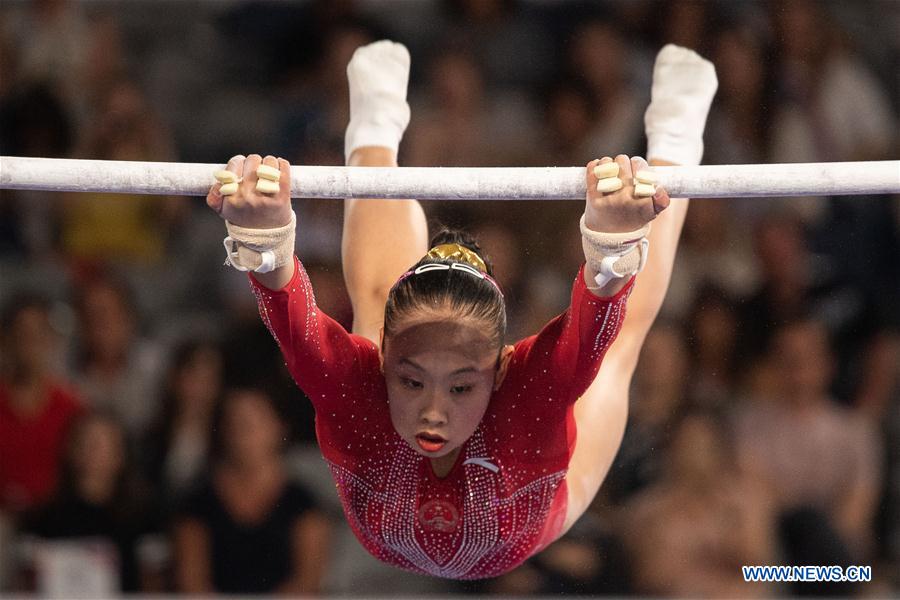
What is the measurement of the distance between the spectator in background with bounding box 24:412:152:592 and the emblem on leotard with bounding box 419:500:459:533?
6.18 feet

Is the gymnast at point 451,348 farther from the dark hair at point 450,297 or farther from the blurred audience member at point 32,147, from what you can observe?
the blurred audience member at point 32,147

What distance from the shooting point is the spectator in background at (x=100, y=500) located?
13.2 ft

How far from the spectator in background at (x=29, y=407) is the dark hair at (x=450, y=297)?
2339 mm

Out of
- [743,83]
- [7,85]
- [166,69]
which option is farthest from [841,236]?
[7,85]

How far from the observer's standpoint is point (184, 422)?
412 centimetres

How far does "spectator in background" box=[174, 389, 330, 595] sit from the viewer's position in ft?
13.0

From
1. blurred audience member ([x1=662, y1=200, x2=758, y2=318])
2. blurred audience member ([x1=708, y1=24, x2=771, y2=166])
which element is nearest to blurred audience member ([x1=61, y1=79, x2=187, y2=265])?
blurred audience member ([x1=662, y1=200, x2=758, y2=318])

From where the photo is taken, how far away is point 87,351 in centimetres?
436

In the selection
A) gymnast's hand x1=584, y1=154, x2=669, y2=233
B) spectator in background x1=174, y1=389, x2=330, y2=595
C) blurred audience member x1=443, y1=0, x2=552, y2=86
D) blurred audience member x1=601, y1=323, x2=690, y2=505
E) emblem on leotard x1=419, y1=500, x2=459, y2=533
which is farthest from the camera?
blurred audience member x1=443, y1=0, x2=552, y2=86

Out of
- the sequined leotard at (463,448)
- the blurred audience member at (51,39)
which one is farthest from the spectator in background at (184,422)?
the sequined leotard at (463,448)

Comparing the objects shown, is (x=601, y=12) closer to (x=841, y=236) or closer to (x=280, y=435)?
(x=841, y=236)

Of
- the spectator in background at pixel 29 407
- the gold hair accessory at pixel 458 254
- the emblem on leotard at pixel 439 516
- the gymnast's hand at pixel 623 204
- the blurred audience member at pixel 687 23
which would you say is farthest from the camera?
the blurred audience member at pixel 687 23

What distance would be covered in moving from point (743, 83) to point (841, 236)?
2.03 feet

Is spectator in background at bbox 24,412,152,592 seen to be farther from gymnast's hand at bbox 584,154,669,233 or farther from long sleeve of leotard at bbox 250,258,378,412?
gymnast's hand at bbox 584,154,669,233
